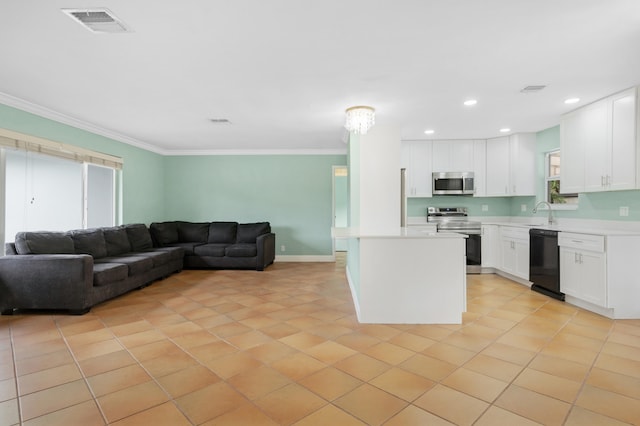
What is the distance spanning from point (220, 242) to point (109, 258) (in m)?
2.15

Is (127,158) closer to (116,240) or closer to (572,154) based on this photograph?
(116,240)

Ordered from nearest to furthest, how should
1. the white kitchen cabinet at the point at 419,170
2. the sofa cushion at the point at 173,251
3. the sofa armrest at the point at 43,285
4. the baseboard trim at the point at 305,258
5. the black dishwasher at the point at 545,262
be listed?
the sofa armrest at the point at 43,285 < the black dishwasher at the point at 545,262 < the sofa cushion at the point at 173,251 < the white kitchen cabinet at the point at 419,170 < the baseboard trim at the point at 305,258

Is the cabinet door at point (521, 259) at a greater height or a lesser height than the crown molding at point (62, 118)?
lesser

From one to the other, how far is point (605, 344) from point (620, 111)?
245 centimetres

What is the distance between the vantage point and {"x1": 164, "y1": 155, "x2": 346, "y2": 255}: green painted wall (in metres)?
6.88

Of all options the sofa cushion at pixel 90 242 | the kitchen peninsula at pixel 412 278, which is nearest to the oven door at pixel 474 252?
the kitchen peninsula at pixel 412 278

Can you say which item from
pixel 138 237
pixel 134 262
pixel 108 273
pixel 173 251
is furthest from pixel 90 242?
pixel 173 251

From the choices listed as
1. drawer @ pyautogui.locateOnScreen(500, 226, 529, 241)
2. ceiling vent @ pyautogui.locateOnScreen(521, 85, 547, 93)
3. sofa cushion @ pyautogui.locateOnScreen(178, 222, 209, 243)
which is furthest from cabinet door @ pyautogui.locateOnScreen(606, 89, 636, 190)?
sofa cushion @ pyautogui.locateOnScreen(178, 222, 209, 243)

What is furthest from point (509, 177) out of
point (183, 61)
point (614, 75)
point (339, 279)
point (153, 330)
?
point (153, 330)

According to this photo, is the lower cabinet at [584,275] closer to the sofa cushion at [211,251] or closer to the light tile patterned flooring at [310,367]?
the light tile patterned flooring at [310,367]

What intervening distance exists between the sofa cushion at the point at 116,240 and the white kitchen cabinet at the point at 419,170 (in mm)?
4779

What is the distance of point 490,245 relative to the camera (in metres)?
5.45

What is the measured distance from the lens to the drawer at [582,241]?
3.40 metres

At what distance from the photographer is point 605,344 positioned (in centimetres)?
Answer: 271
